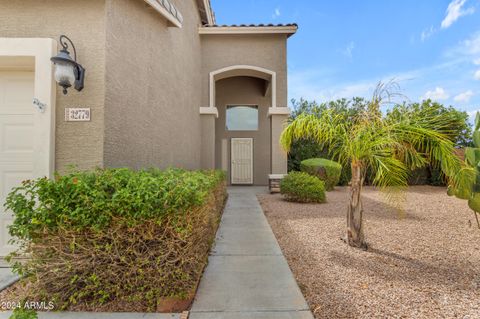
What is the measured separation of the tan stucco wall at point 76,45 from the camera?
3164 mm

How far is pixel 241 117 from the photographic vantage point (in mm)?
11266

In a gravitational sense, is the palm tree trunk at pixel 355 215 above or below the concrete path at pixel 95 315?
above

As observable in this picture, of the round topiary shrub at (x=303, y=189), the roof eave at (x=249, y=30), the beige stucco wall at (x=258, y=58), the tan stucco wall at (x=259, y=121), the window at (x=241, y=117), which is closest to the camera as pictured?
the round topiary shrub at (x=303, y=189)

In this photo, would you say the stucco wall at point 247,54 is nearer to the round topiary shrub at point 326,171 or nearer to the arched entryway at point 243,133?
the arched entryway at point 243,133

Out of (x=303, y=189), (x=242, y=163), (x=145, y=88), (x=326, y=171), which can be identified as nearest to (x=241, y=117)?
(x=242, y=163)

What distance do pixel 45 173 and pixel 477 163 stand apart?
6.98 metres

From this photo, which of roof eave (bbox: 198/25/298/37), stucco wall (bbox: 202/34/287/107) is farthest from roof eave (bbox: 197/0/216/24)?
stucco wall (bbox: 202/34/287/107)

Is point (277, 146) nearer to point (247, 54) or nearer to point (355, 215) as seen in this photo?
point (247, 54)

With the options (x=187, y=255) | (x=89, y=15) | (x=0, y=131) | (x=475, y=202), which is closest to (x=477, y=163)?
(x=475, y=202)

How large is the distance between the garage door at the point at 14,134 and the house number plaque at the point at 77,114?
24.0 inches

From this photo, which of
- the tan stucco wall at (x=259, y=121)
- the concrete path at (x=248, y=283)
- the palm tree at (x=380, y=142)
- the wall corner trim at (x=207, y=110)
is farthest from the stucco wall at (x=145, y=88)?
the tan stucco wall at (x=259, y=121)

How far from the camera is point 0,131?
334 centimetres

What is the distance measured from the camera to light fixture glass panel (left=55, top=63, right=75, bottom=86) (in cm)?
286

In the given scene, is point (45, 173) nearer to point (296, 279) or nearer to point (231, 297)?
point (231, 297)
